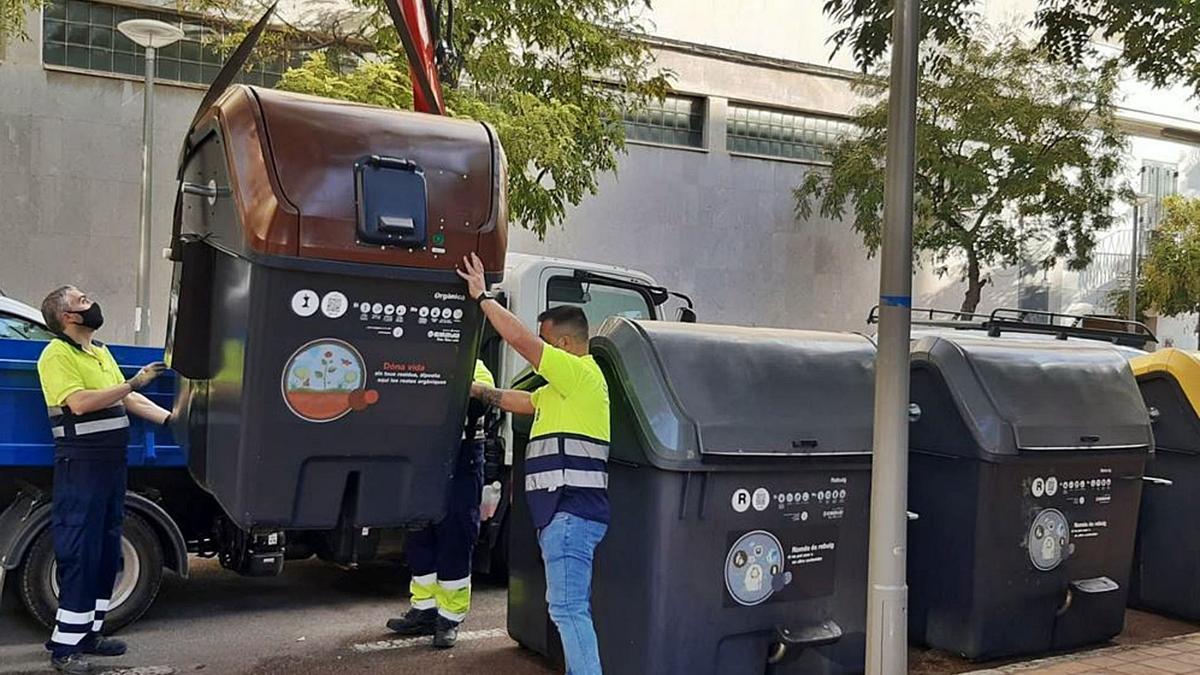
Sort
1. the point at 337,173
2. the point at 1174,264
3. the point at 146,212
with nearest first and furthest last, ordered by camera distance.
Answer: the point at 337,173 < the point at 146,212 < the point at 1174,264

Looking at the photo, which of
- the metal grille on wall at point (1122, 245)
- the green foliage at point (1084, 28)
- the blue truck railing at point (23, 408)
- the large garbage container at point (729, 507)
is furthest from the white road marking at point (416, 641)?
the metal grille on wall at point (1122, 245)

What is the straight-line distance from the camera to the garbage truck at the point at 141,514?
17.1 ft

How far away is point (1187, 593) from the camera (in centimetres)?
650

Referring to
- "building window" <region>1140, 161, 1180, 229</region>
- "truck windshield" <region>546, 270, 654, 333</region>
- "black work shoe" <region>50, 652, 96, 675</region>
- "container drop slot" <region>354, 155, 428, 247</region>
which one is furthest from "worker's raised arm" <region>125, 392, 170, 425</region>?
"building window" <region>1140, 161, 1180, 229</region>

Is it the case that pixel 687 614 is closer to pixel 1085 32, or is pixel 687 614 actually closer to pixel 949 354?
pixel 949 354

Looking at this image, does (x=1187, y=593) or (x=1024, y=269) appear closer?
(x=1187, y=593)

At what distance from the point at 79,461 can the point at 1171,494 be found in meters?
5.96

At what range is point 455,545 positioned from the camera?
550cm

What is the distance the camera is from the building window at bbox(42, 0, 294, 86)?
43.7 feet

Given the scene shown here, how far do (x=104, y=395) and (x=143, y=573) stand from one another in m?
1.13

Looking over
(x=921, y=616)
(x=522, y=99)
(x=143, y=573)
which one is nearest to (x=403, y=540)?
(x=143, y=573)

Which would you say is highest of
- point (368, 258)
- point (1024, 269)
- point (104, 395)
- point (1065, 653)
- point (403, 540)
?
point (1024, 269)

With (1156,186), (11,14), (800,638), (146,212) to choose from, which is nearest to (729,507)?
(800,638)

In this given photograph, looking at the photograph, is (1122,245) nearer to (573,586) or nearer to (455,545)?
(455,545)
